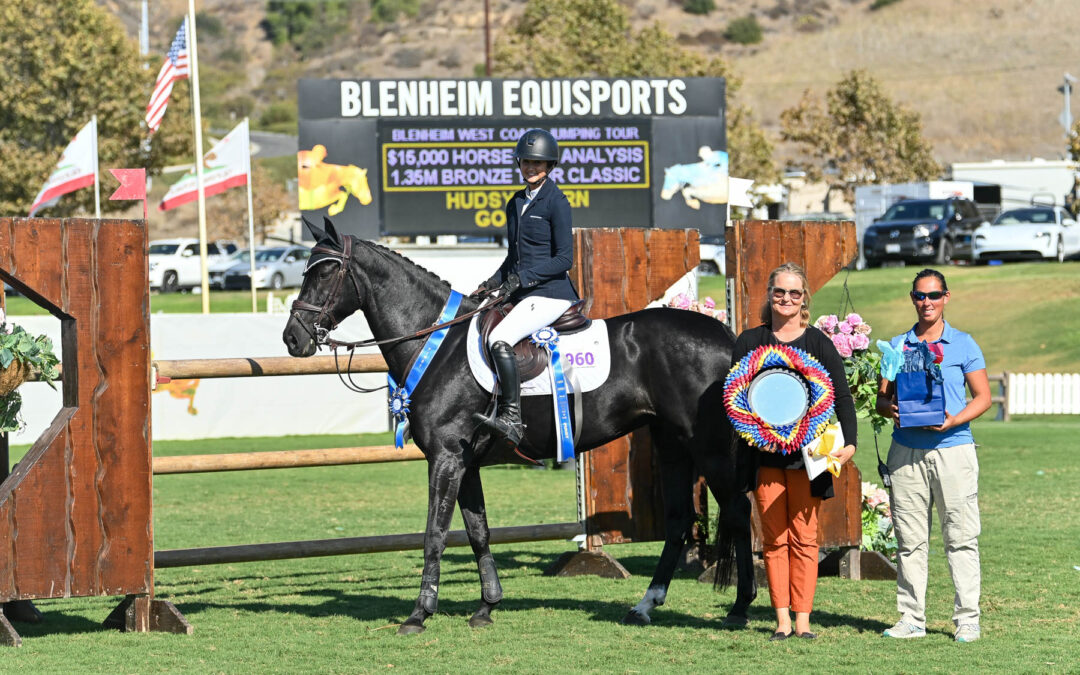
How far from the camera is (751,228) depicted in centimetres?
938

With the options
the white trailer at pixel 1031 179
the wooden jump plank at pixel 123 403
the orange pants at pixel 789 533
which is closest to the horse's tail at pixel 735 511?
the orange pants at pixel 789 533

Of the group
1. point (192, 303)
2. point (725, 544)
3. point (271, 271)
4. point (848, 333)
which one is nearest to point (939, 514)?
point (725, 544)

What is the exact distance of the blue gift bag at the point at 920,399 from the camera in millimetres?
7172

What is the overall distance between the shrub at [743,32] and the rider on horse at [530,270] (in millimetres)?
123345

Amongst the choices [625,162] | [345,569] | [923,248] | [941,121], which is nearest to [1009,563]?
[345,569]

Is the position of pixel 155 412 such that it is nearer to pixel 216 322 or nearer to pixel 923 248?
pixel 216 322

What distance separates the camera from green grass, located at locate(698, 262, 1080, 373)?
3022cm

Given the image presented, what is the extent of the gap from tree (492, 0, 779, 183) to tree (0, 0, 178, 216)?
544 inches

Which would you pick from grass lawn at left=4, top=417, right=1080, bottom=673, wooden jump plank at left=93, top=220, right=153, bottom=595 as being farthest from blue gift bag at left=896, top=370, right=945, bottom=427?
wooden jump plank at left=93, top=220, right=153, bottom=595

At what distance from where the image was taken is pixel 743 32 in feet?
418

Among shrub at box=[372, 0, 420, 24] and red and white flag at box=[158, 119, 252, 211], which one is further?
shrub at box=[372, 0, 420, 24]

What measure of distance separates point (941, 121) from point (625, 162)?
279 ft

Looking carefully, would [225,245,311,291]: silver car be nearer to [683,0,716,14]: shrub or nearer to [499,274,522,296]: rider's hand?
[499,274,522,296]: rider's hand

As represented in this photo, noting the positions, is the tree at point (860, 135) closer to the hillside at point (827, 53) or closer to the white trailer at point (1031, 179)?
the white trailer at point (1031, 179)
